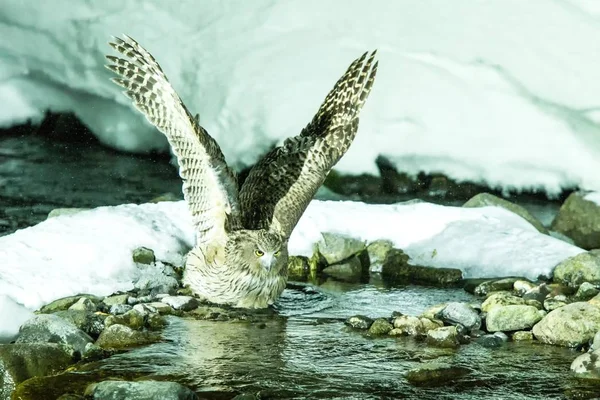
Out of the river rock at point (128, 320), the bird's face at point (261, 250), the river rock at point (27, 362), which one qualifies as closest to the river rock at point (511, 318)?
the bird's face at point (261, 250)

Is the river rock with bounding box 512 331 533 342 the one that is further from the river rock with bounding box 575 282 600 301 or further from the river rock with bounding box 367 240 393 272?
the river rock with bounding box 367 240 393 272

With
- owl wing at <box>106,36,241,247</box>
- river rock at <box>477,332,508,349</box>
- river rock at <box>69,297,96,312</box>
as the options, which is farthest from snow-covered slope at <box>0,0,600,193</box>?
river rock at <box>69,297,96,312</box>

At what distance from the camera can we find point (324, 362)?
679 centimetres

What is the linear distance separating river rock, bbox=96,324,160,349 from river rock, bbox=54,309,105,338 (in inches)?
9.8

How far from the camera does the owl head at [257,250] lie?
25.8 feet

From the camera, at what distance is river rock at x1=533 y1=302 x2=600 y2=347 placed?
7297 millimetres

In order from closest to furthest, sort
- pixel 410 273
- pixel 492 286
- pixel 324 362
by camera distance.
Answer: pixel 324 362 → pixel 492 286 → pixel 410 273

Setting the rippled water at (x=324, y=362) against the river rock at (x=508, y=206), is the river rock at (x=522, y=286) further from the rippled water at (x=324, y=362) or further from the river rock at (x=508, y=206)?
the river rock at (x=508, y=206)

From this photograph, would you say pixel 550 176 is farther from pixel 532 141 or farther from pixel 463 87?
pixel 463 87

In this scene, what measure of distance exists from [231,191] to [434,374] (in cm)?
238

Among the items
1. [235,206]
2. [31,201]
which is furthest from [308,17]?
[235,206]

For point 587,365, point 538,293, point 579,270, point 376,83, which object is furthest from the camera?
point 376,83

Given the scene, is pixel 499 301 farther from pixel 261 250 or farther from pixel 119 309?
pixel 119 309

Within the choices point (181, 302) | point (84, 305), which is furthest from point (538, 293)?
point (84, 305)
